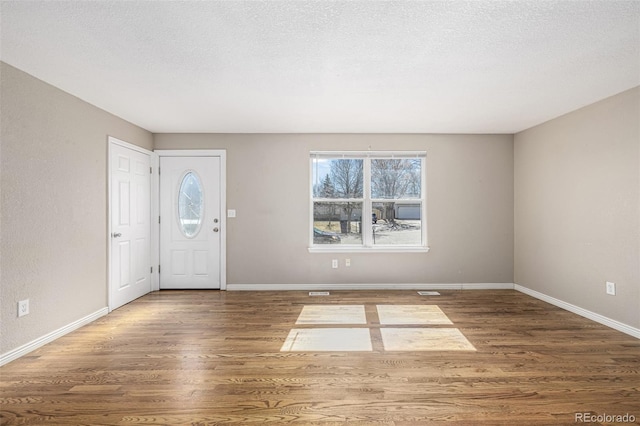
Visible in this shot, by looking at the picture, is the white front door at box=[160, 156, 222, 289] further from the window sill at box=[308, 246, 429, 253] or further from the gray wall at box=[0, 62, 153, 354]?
the window sill at box=[308, 246, 429, 253]

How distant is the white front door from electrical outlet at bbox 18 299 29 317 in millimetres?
2131

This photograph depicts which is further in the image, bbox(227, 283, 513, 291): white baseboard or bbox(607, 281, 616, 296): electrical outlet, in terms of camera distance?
bbox(227, 283, 513, 291): white baseboard

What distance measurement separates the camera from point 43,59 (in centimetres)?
249

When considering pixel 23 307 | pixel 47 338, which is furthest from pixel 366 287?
pixel 23 307

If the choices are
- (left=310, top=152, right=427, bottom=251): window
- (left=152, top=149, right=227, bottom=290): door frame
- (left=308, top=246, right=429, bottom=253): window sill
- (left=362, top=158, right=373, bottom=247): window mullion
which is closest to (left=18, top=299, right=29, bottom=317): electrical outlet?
(left=152, top=149, right=227, bottom=290): door frame

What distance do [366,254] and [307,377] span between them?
9.07ft

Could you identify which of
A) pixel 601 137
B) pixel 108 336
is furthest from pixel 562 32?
pixel 108 336

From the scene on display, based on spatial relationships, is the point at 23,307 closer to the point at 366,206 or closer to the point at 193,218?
the point at 193,218

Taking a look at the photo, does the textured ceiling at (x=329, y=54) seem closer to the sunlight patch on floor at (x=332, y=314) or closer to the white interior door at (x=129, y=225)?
the white interior door at (x=129, y=225)

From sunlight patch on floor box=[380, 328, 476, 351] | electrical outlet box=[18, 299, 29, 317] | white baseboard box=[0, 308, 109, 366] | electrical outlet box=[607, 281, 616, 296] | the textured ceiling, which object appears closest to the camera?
the textured ceiling

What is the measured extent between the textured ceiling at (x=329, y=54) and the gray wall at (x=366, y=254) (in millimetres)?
1055

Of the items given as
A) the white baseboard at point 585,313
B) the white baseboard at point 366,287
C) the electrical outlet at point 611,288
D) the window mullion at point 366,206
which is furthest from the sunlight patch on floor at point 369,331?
the electrical outlet at point 611,288

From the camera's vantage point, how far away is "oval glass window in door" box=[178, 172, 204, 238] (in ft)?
16.0

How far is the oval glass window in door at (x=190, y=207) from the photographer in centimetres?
487
